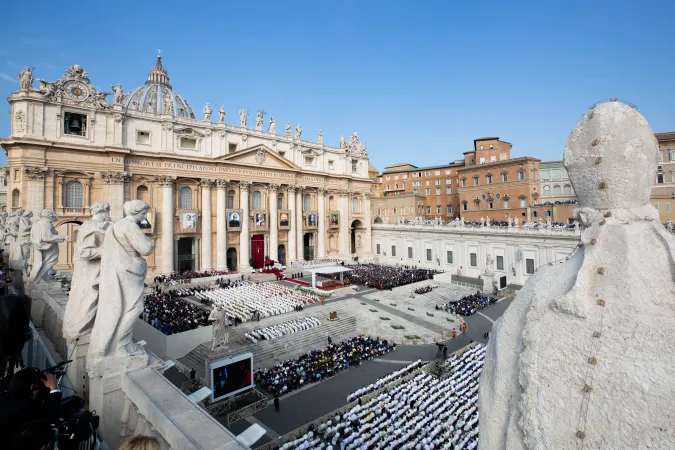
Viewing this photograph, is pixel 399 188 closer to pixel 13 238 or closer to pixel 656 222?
pixel 13 238

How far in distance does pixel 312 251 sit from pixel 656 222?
44.2 meters

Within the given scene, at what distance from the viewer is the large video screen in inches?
471

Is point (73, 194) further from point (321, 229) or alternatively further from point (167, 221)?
point (321, 229)

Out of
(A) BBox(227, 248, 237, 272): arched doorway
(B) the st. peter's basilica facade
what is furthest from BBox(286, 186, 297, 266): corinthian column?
(A) BBox(227, 248, 237, 272): arched doorway

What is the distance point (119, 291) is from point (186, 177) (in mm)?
33075

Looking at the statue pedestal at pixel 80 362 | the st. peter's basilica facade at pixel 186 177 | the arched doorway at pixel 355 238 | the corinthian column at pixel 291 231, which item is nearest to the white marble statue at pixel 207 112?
→ the st. peter's basilica facade at pixel 186 177

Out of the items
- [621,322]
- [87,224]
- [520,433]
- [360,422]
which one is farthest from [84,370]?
[360,422]

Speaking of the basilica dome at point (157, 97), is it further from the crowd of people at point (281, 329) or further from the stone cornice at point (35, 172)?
the crowd of people at point (281, 329)

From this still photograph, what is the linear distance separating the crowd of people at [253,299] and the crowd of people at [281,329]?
6.59 ft

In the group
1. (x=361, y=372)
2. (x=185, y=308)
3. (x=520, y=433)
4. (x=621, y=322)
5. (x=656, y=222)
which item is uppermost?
(x=656, y=222)

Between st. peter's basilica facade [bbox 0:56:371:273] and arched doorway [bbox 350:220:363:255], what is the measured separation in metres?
0.15

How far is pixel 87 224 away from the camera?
5.46 m

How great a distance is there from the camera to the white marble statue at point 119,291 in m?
4.34

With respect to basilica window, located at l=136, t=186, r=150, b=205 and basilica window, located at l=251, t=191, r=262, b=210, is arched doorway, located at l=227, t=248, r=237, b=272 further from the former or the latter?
basilica window, located at l=136, t=186, r=150, b=205
